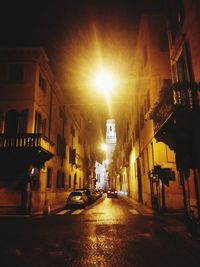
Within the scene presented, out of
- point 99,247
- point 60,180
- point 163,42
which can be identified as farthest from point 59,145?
point 99,247

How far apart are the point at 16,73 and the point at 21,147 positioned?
6.85 metres

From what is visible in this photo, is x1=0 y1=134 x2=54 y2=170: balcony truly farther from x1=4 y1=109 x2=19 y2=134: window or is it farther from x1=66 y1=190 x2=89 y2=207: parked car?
x1=66 y1=190 x2=89 y2=207: parked car

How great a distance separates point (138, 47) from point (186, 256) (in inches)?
874

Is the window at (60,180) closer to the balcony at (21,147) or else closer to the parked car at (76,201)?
the parked car at (76,201)

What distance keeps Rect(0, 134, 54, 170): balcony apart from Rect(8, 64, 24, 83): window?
515cm

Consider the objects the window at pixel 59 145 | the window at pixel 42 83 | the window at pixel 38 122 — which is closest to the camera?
Result: the window at pixel 38 122

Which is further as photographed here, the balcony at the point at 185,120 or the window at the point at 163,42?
the window at the point at 163,42

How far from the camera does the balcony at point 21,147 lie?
16.9 meters

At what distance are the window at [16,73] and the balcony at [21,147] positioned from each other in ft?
16.9

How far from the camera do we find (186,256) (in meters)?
6.65

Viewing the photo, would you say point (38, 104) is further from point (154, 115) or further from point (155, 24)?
point (155, 24)

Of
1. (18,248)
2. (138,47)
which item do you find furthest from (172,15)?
(18,248)

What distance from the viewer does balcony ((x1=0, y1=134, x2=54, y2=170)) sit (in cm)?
1686

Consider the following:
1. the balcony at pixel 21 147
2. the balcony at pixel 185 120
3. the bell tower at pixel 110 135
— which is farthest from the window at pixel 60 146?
the bell tower at pixel 110 135
